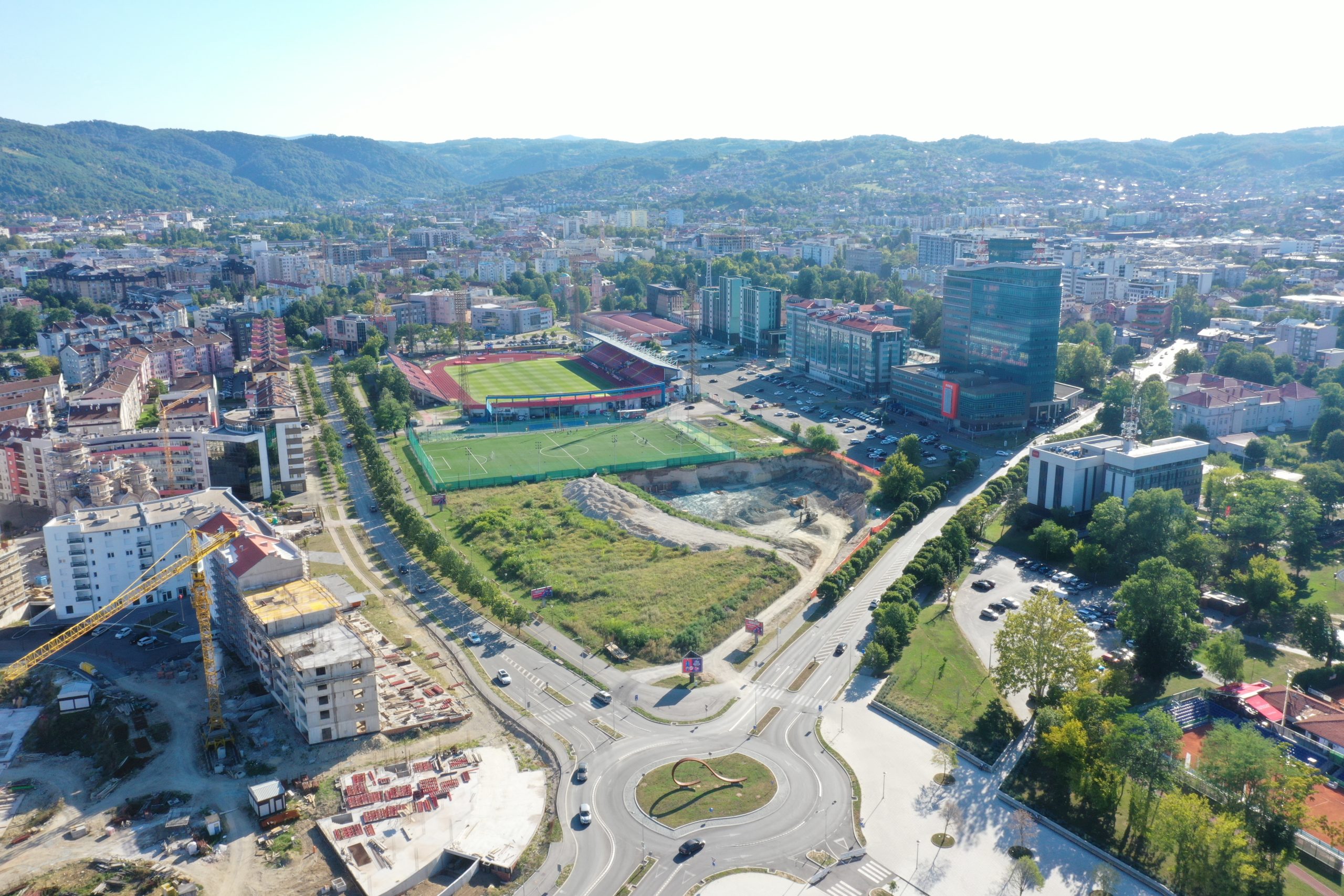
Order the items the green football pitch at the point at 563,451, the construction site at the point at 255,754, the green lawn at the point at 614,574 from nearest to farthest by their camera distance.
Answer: the construction site at the point at 255,754, the green lawn at the point at 614,574, the green football pitch at the point at 563,451

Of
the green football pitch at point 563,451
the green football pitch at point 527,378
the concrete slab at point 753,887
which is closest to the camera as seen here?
the concrete slab at point 753,887

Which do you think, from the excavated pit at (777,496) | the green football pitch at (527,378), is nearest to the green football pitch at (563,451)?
the excavated pit at (777,496)

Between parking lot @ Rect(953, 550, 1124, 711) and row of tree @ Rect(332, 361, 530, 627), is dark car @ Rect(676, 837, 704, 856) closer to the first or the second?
parking lot @ Rect(953, 550, 1124, 711)

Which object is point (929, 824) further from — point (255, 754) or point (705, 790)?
point (255, 754)

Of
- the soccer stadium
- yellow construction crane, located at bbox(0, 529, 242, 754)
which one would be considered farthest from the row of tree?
the soccer stadium

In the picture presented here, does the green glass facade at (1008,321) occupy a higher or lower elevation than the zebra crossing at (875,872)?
higher

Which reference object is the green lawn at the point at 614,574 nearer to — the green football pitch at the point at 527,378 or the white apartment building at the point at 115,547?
the white apartment building at the point at 115,547
